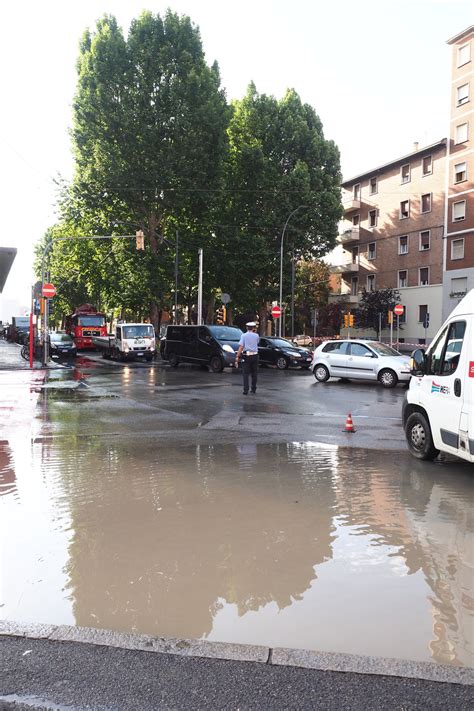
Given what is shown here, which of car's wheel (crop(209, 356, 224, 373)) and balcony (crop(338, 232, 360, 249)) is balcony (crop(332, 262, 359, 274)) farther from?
car's wheel (crop(209, 356, 224, 373))

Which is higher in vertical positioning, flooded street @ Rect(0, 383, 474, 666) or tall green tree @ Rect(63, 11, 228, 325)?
tall green tree @ Rect(63, 11, 228, 325)

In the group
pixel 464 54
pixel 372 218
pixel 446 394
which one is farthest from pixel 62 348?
pixel 464 54

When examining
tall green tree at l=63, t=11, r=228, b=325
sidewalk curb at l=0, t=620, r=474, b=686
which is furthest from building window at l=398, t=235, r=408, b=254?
sidewalk curb at l=0, t=620, r=474, b=686

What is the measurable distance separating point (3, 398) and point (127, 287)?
2317 cm

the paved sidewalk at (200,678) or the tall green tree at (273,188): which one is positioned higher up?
the tall green tree at (273,188)

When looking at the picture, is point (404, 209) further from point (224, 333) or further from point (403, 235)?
point (224, 333)

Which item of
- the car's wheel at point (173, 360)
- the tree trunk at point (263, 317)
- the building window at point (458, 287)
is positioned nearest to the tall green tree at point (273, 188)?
the tree trunk at point (263, 317)

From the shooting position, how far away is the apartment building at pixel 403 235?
147 feet

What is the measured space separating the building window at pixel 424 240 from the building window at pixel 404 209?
7.79ft

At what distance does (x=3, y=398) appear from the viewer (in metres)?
14.8

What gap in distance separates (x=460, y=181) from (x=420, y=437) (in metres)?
38.0

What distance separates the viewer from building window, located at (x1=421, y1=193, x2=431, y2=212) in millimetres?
45594

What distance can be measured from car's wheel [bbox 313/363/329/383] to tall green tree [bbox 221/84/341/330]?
62.8 ft

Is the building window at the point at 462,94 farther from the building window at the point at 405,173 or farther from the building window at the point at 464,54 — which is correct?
the building window at the point at 405,173
